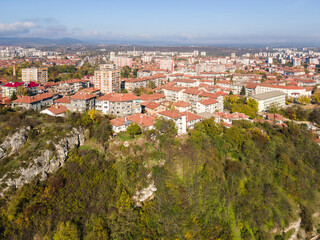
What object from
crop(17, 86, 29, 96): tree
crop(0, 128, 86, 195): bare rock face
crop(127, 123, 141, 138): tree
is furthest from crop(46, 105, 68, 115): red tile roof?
crop(127, 123, 141, 138): tree

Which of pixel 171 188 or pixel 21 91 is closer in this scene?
pixel 171 188

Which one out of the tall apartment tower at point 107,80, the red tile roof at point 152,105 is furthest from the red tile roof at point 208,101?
the tall apartment tower at point 107,80

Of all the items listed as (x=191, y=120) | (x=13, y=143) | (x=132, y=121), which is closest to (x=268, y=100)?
(x=191, y=120)

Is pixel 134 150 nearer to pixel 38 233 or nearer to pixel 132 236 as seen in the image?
pixel 132 236

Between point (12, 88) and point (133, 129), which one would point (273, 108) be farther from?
point (12, 88)

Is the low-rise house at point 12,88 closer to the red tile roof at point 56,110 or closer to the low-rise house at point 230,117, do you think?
the red tile roof at point 56,110
